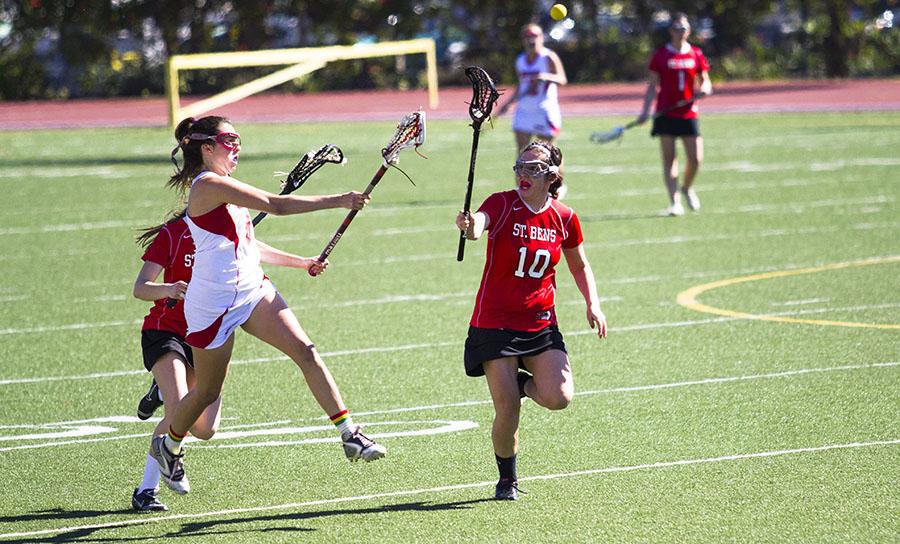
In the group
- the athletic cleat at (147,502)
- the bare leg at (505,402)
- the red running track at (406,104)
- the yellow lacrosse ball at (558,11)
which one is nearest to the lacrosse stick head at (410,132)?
the bare leg at (505,402)

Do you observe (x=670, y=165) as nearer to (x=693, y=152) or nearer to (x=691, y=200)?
(x=693, y=152)

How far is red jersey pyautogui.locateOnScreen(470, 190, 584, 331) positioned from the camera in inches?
275

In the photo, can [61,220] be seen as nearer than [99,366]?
No

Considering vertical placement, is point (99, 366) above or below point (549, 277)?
below

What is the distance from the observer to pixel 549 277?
23.4 feet

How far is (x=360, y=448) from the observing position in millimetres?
6695

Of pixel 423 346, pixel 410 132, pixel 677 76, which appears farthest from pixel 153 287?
pixel 677 76

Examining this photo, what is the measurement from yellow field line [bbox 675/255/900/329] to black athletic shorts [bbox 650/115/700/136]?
3.83 metres

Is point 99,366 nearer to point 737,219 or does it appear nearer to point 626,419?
point 626,419

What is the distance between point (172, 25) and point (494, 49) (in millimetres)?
9946

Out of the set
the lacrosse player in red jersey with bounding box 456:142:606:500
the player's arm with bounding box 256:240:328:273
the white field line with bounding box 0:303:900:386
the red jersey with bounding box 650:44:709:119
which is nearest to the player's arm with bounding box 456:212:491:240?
the lacrosse player in red jersey with bounding box 456:142:606:500

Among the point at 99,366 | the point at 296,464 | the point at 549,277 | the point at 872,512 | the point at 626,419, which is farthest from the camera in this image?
the point at 99,366

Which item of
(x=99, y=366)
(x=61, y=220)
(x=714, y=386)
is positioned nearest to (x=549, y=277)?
(x=714, y=386)

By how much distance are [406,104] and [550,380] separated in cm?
3306
